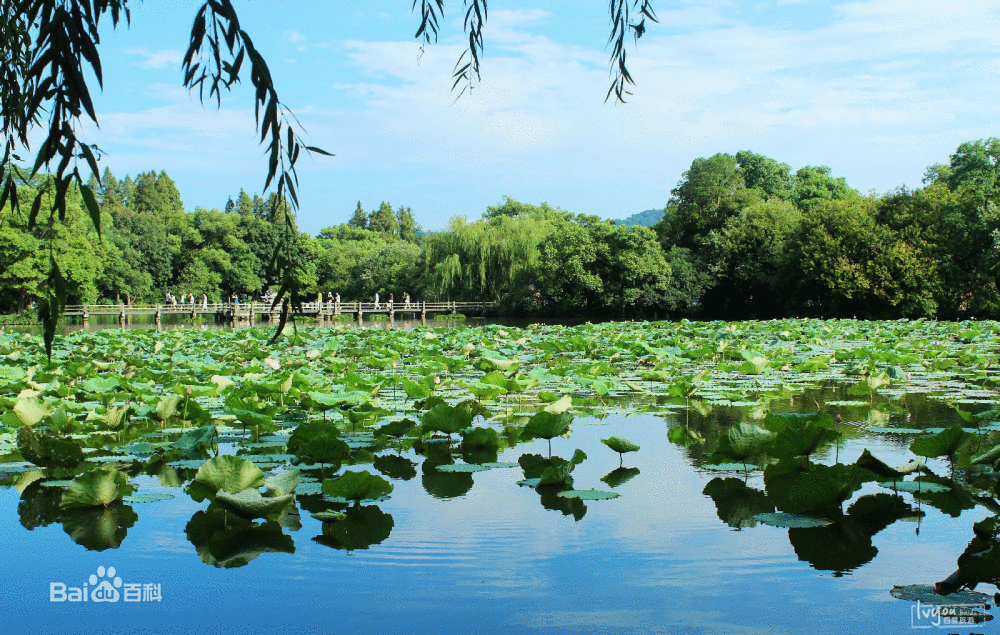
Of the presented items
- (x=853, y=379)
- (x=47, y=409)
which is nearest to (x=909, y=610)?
(x=47, y=409)

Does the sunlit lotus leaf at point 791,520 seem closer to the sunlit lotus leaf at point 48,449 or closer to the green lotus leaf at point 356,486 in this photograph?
the green lotus leaf at point 356,486

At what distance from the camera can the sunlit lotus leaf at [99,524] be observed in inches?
93.4

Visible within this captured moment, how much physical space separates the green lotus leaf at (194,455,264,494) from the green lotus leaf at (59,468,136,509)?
0.37 meters

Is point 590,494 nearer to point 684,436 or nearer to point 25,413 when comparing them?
point 684,436

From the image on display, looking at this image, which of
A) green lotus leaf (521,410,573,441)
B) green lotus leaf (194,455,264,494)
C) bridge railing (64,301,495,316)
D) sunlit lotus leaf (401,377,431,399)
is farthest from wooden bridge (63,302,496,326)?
green lotus leaf (194,455,264,494)

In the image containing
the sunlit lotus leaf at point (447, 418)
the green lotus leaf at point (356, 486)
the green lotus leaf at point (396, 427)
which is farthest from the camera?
the green lotus leaf at point (396, 427)

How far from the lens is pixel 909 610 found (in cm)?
178

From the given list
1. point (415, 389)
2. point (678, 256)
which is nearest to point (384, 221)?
point (678, 256)

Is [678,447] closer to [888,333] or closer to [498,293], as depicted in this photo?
[888,333]

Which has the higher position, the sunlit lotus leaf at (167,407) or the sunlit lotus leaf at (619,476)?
the sunlit lotus leaf at (167,407)

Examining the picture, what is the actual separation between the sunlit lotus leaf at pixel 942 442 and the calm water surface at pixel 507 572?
206mm

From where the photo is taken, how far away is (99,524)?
99.4 inches

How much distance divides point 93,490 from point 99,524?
0.11 m

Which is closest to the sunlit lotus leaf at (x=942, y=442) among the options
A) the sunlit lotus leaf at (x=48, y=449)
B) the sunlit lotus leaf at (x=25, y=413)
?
the sunlit lotus leaf at (x=48, y=449)
